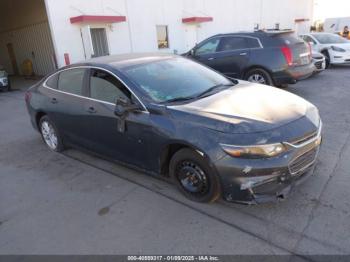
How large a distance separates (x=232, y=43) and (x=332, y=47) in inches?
233

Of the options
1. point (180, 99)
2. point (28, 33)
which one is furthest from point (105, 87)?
point (28, 33)

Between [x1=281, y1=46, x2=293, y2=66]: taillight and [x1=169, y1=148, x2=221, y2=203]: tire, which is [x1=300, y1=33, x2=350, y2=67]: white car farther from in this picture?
[x1=169, y1=148, x2=221, y2=203]: tire

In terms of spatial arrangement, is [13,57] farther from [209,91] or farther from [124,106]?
[209,91]

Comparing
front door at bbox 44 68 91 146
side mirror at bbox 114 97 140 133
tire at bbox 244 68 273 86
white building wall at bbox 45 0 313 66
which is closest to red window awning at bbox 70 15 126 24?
white building wall at bbox 45 0 313 66

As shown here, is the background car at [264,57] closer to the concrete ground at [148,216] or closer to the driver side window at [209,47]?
the driver side window at [209,47]

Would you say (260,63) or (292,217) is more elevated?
(260,63)

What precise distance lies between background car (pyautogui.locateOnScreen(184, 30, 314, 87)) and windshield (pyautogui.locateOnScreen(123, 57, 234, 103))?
3548 mm

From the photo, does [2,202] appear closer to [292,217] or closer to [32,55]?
[292,217]

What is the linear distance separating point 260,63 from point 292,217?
5.32 meters

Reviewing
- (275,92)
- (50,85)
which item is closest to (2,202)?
(50,85)

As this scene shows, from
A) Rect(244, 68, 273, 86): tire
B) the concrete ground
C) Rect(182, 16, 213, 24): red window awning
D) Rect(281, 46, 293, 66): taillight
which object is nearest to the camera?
the concrete ground

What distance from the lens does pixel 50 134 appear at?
509 cm

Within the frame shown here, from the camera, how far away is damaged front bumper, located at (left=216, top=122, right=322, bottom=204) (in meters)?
2.78

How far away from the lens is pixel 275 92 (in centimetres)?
383
